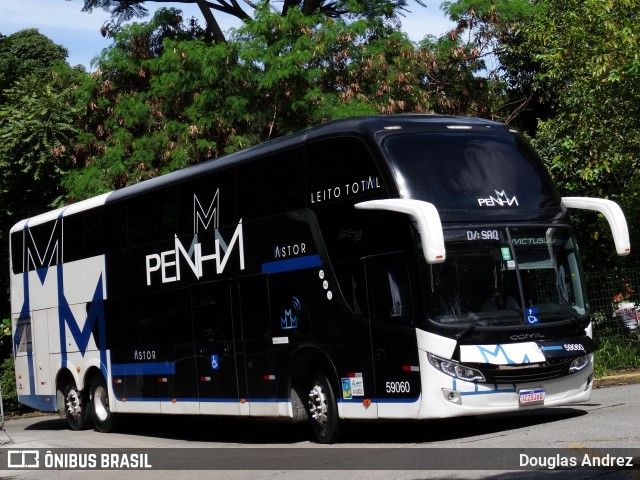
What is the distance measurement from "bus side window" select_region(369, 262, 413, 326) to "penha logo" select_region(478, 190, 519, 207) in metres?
1.31

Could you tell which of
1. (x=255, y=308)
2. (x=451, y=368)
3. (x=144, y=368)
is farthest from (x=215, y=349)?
(x=451, y=368)

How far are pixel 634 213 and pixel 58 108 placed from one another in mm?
15866

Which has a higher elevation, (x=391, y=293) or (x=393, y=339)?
(x=391, y=293)

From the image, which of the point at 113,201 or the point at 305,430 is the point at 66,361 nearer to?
the point at 113,201

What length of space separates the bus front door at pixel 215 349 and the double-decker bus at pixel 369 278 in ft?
0.12

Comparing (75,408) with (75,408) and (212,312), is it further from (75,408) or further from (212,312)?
(212,312)

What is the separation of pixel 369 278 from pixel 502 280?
1633mm

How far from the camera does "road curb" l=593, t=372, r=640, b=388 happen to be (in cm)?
1867

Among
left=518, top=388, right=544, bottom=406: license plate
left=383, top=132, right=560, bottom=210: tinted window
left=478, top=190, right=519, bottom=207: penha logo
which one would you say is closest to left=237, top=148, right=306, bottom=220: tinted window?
left=383, top=132, right=560, bottom=210: tinted window

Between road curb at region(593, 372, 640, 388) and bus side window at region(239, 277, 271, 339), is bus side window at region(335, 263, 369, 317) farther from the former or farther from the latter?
road curb at region(593, 372, 640, 388)

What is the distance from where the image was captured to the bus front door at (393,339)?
12.6m

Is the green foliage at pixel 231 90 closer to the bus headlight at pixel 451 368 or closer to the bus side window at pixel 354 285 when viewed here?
the bus side window at pixel 354 285

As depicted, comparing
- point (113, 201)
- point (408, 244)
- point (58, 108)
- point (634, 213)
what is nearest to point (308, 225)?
point (408, 244)

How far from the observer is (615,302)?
67.5 ft
